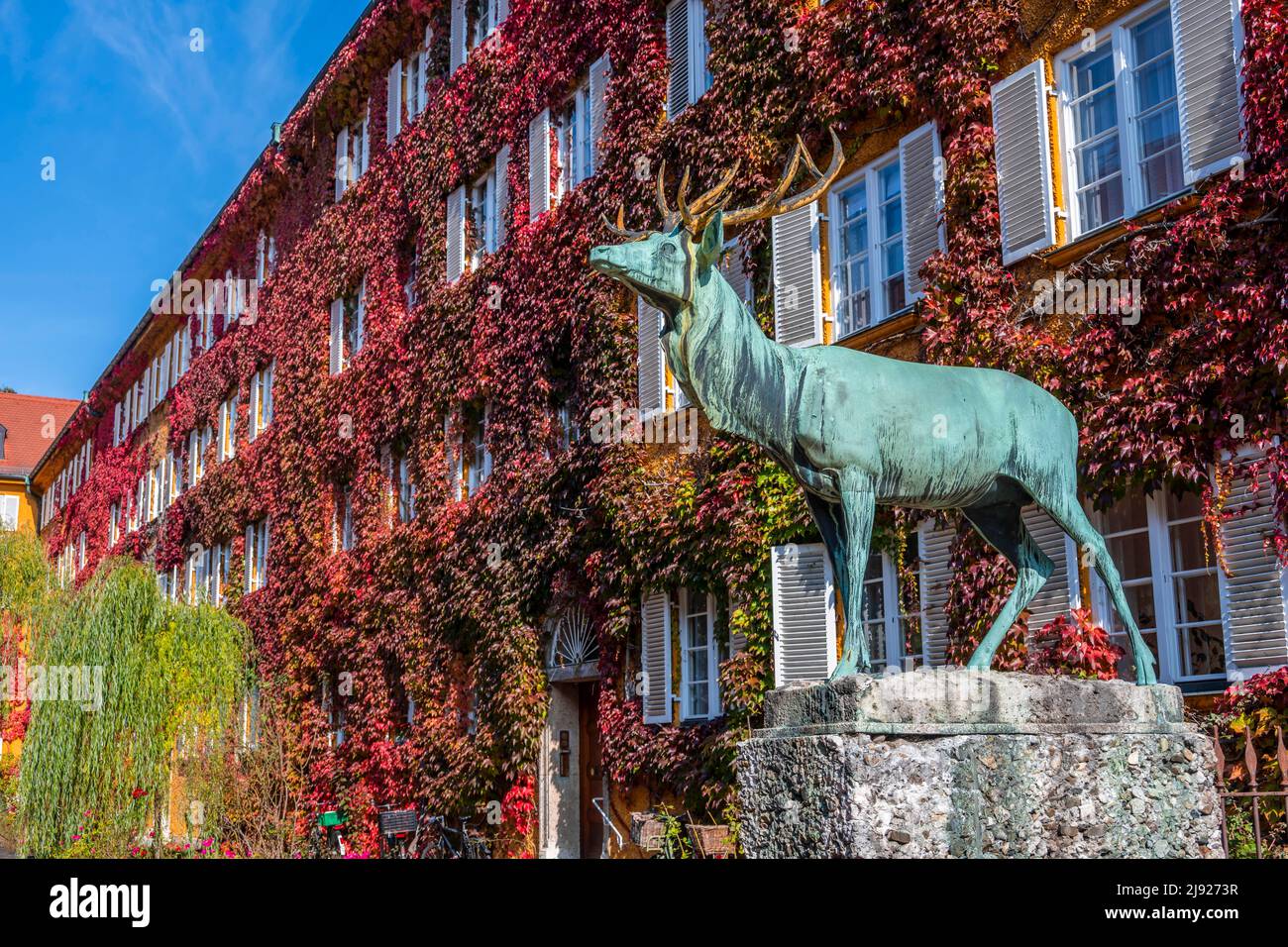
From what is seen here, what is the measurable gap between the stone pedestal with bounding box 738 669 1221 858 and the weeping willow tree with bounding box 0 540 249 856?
1207 cm

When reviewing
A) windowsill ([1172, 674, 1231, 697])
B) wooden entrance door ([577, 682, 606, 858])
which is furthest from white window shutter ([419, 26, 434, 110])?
windowsill ([1172, 674, 1231, 697])

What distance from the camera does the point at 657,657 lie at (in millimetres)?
13633

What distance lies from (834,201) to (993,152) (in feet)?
6.90

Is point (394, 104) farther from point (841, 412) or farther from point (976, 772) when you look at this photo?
point (976, 772)

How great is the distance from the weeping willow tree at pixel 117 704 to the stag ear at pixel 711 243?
1241cm

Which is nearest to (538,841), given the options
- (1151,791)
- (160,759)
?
(160,759)

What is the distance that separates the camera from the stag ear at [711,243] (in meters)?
5.52

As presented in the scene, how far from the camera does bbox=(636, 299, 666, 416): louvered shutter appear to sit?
14.1 metres

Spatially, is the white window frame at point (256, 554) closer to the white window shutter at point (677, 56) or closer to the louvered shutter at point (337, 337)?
the louvered shutter at point (337, 337)
